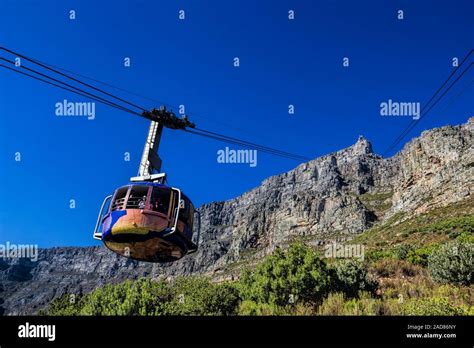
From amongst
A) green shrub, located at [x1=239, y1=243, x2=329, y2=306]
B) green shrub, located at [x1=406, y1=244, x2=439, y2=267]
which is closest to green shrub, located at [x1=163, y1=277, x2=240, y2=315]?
green shrub, located at [x1=239, y1=243, x2=329, y2=306]

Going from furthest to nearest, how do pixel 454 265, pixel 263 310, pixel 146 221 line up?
pixel 454 265 → pixel 263 310 → pixel 146 221

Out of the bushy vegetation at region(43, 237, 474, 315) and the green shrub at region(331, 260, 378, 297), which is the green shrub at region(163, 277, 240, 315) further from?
the green shrub at region(331, 260, 378, 297)

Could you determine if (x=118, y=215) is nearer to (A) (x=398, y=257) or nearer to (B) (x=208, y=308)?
(B) (x=208, y=308)

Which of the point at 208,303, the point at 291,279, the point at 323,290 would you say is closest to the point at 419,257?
the point at 323,290

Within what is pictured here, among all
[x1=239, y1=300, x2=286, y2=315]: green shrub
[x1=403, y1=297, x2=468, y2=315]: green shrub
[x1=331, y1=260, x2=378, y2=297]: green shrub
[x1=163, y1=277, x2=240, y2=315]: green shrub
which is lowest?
[x1=163, y1=277, x2=240, y2=315]: green shrub

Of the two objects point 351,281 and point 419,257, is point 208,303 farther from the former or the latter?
point 419,257

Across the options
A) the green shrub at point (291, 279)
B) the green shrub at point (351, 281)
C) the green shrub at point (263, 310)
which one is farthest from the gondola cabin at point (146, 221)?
the green shrub at point (351, 281)
